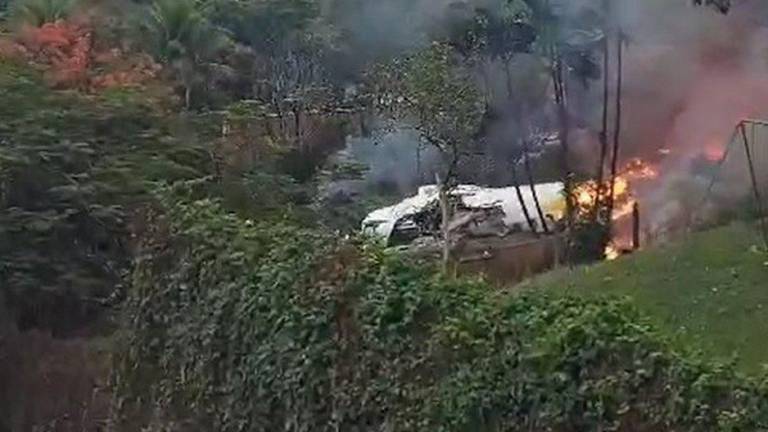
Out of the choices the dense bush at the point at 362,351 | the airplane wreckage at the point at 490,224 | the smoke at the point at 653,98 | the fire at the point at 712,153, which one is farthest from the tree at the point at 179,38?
the dense bush at the point at 362,351

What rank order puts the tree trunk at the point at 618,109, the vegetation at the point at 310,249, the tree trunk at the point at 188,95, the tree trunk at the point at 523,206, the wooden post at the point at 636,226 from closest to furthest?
the vegetation at the point at 310,249, the wooden post at the point at 636,226, the tree trunk at the point at 618,109, the tree trunk at the point at 523,206, the tree trunk at the point at 188,95

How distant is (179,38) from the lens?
16.8 metres

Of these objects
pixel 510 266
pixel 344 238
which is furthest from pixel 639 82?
pixel 344 238

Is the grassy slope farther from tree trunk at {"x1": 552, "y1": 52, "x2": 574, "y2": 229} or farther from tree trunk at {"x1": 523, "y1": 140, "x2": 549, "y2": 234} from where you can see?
tree trunk at {"x1": 552, "y1": 52, "x2": 574, "y2": 229}

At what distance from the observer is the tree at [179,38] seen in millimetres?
16547

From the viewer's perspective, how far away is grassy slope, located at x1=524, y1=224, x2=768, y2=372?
757cm

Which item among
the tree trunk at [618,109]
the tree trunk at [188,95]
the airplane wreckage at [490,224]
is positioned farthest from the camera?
the tree trunk at [188,95]

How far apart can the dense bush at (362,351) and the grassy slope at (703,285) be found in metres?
1.79

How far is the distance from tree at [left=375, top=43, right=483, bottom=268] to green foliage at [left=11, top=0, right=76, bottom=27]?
3.65m

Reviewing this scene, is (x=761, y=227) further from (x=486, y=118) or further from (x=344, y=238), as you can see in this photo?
(x=344, y=238)

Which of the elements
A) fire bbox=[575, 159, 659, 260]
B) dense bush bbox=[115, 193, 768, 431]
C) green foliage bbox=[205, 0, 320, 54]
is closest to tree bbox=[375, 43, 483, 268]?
fire bbox=[575, 159, 659, 260]

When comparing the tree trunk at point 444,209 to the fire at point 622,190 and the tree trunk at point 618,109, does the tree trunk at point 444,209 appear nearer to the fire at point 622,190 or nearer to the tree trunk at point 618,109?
the fire at point 622,190

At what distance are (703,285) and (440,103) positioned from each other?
3898mm

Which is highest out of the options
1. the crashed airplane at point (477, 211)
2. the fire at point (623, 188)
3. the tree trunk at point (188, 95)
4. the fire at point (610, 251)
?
the tree trunk at point (188, 95)
